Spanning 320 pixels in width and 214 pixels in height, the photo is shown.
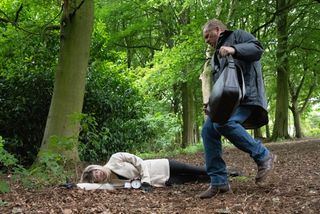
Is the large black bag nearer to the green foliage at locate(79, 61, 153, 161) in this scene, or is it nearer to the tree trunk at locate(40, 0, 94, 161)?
the tree trunk at locate(40, 0, 94, 161)

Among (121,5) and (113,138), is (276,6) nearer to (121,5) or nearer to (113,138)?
(121,5)

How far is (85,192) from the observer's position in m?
5.27

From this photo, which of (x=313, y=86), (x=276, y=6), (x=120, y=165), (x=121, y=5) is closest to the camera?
(x=120, y=165)

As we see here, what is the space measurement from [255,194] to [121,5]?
1526cm

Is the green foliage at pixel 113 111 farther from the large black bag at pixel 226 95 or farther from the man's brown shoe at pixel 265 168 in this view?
the large black bag at pixel 226 95

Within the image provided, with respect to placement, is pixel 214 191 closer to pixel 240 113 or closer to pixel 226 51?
pixel 240 113

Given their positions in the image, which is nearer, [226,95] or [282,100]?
[226,95]

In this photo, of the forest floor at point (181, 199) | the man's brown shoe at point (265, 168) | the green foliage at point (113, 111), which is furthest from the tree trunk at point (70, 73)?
the man's brown shoe at point (265, 168)

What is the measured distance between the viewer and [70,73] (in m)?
8.25

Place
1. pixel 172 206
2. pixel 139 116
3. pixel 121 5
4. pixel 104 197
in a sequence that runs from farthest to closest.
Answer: pixel 121 5
pixel 139 116
pixel 104 197
pixel 172 206

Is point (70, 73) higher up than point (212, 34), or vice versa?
point (70, 73)

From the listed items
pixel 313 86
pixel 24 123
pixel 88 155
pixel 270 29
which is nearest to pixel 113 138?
pixel 88 155

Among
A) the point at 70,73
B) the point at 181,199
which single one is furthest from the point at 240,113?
the point at 70,73

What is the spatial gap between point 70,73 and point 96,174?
122 inches
